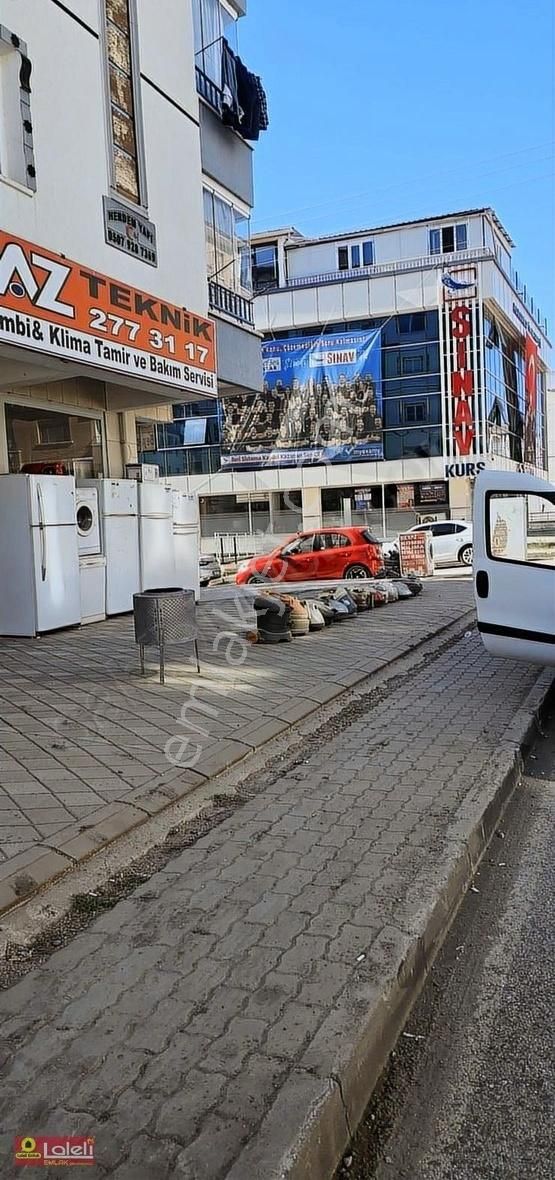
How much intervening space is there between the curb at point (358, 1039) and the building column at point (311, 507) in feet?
121

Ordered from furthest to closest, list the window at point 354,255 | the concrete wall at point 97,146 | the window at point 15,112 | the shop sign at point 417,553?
1. the window at point 354,255
2. the shop sign at point 417,553
3. the concrete wall at point 97,146
4. the window at point 15,112

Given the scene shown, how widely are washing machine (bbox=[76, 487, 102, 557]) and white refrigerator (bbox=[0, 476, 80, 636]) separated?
0.53 m

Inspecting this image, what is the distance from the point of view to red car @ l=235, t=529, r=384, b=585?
19.0 meters

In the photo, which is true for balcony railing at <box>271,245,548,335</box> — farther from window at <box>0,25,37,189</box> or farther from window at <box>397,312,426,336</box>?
window at <box>0,25,37,189</box>

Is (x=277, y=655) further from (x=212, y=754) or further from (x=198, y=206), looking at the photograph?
(x=198, y=206)

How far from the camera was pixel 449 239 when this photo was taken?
4231cm

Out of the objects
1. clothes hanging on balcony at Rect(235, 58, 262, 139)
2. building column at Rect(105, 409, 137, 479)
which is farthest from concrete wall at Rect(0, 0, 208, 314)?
building column at Rect(105, 409, 137, 479)

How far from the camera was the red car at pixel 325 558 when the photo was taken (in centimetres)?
1905

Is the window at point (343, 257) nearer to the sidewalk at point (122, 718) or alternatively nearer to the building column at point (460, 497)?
the building column at point (460, 497)

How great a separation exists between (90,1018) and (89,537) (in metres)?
9.42

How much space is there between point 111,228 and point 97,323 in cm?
132

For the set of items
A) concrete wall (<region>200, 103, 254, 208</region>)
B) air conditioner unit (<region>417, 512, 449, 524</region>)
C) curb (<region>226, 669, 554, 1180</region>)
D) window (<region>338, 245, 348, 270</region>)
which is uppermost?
window (<region>338, 245, 348, 270</region>)

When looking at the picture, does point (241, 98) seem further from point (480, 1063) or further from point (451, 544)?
point (480, 1063)

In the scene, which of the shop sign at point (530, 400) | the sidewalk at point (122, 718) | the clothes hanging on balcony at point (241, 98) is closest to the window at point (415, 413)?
the shop sign at point (530, 400)
